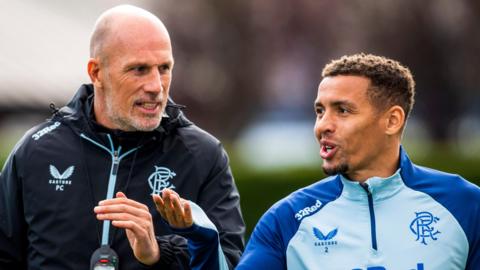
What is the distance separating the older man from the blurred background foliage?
11769mm

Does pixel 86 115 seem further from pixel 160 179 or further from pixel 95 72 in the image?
pixel 160 179

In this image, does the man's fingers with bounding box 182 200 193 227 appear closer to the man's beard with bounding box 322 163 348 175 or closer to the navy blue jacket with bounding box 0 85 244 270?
the navy blue jacket with bounding box 0 85 244 270

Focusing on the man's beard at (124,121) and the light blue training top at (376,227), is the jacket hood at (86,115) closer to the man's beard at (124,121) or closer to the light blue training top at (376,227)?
the man's beard at (124,121)

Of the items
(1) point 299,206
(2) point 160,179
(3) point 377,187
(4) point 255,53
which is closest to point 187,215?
(1) point 299,206

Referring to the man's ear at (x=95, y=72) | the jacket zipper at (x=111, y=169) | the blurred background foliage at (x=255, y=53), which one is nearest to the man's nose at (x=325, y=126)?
the jacket zipper at (x=111, y=169)

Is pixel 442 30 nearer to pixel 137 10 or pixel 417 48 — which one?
pixel 417 48

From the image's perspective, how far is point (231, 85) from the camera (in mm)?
22516

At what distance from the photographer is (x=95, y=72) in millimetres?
6820

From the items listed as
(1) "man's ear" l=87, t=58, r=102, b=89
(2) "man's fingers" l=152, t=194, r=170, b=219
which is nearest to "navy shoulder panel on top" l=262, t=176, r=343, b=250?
(2) "man's fingers" l=152, t=194, r=170, b=219

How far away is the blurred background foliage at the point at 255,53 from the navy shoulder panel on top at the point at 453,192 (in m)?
12.2

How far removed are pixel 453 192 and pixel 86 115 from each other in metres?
1.92

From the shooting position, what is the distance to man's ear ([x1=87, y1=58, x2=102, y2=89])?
6793mm

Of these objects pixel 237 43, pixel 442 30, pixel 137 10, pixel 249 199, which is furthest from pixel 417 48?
pixel 137 10

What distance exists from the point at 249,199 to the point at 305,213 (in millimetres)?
6645
